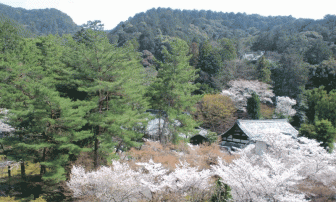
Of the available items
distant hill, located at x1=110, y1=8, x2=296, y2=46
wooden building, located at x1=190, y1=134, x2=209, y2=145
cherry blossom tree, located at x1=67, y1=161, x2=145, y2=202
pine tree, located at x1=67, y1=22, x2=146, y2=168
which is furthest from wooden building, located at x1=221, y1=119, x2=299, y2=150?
distant hill, located at x1=110, y1=8, x2=296, y2=46

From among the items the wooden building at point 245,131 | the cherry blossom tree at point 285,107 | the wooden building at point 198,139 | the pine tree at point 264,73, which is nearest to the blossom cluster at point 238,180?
the wooden building at point 245,131

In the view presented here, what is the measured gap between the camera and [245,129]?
15.7 meters

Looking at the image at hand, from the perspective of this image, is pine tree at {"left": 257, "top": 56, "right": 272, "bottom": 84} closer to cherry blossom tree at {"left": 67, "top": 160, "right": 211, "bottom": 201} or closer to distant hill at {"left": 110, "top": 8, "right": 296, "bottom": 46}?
cherry blossom tree at {"left": 67, "top": 160, "right": 211, "bottom": 201}

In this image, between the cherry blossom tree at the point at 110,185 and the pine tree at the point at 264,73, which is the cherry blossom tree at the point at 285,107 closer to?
the pine tree at the point at 264,73

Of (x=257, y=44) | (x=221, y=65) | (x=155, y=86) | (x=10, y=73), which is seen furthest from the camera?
(x=257, y=44)

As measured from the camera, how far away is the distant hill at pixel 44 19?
284 ft

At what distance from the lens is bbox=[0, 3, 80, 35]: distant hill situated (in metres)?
86.4

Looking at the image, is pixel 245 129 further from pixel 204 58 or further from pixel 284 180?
pixel 204 58

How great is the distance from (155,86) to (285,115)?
1746cm

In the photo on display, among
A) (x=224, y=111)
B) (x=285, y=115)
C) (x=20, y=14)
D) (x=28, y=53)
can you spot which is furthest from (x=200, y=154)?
(x=20, y=14)

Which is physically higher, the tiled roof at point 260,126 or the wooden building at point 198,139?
the tiled roof at point 260,126

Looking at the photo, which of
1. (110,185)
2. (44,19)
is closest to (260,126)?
(110,185)

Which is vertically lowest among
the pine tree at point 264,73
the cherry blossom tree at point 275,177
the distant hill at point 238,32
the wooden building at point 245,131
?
the wooden building at point 245,131

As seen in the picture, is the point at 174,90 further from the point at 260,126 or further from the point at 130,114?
the point at 260,126
